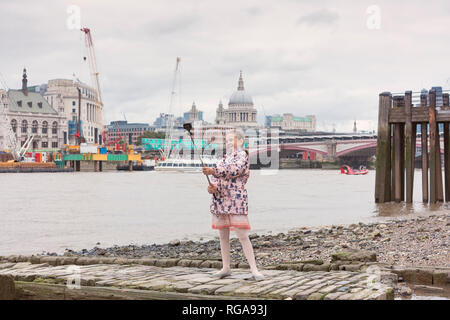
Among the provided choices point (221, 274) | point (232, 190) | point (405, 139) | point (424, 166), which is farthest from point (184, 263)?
point (424, 166)

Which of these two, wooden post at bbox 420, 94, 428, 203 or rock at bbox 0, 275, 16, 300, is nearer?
rock at bbox 0, 275, 16, 300

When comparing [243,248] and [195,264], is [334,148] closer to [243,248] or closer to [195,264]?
[195,264]

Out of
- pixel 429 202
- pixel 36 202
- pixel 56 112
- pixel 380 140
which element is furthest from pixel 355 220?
pixel 56 112

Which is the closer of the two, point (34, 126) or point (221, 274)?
point (221, 274)

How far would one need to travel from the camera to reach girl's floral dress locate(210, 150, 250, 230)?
6371mm

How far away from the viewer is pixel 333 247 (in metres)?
11.4

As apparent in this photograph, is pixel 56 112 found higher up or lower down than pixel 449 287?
higher up

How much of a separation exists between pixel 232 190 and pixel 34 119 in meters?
160

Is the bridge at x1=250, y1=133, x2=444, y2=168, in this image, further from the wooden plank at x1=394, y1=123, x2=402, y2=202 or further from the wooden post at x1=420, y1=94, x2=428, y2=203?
the wooden plank at x1=394, y1=123, x2=402, y2=202

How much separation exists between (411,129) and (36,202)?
63.4ft

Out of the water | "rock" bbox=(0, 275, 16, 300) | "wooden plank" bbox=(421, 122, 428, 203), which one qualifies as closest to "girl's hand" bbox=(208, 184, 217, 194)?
"rock" bbox=(0, 275, 16, 300)

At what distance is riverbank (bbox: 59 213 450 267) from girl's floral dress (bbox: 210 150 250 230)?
7.20ft

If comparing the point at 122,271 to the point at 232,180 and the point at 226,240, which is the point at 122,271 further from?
the point at 232,180

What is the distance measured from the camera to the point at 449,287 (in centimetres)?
668
